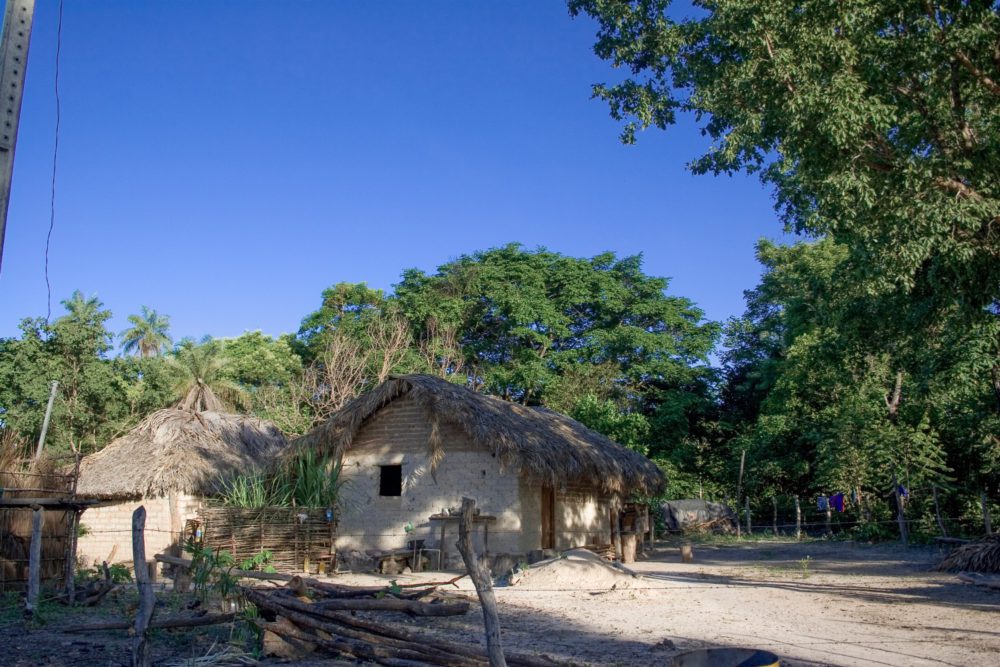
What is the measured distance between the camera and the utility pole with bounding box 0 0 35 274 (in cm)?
502

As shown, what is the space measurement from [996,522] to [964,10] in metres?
13.3

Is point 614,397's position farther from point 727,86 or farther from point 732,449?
point 727,86

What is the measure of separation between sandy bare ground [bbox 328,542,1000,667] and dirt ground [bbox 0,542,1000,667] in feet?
0.05

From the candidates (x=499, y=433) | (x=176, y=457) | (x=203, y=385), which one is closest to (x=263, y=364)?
(x=203, y=385)

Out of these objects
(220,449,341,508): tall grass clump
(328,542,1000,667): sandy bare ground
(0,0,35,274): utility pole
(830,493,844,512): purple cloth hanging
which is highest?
(0,0,35,274): utility pole

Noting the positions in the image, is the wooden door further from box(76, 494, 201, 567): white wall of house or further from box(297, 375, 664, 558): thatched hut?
box(76, 494, 201, 567): white wall of house

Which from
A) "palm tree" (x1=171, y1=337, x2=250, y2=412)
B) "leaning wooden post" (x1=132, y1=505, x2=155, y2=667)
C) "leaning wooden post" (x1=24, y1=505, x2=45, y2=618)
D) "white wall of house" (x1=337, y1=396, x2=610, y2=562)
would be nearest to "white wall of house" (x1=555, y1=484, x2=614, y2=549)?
"white wall of house" (x1=337, y1=396, x2=610, y2=562)

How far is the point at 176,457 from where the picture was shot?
55.6 feet

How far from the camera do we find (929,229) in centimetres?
898

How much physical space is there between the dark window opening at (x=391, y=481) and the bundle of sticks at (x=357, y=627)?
7768 millimetres

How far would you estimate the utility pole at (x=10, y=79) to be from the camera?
5023 mm

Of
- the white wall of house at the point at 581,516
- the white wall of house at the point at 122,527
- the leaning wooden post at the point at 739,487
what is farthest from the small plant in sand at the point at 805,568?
the white wall of house at the point at 122,527

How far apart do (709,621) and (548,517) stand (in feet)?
27.8

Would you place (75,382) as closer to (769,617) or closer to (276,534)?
(276,534)
